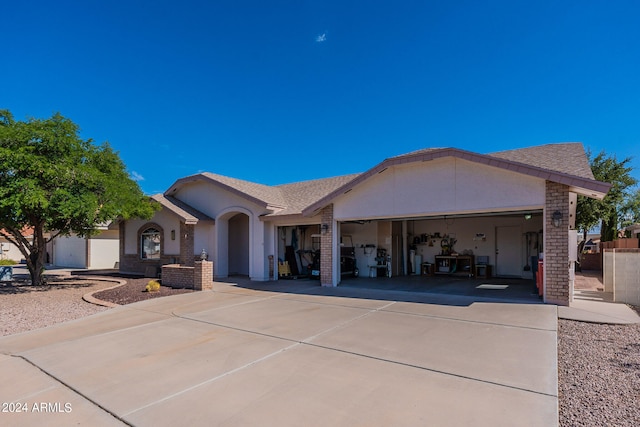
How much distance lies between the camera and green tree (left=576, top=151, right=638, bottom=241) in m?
19.6

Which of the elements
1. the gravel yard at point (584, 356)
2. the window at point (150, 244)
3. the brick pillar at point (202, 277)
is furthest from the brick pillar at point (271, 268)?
the window at point (150, 244)

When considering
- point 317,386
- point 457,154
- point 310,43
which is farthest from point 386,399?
point 310,43

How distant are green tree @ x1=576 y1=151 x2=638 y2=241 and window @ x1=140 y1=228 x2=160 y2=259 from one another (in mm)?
23128

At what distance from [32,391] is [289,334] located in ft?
12.0

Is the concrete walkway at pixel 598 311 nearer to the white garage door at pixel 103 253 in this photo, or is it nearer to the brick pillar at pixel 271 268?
the brick pillar at pixel 271 268

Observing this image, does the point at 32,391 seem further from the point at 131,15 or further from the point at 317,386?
the point at 131,15

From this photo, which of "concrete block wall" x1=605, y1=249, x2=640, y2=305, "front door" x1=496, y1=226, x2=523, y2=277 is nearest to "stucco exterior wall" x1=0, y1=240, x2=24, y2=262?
"front door" x1=496, y1=226, x2=523, y2=277

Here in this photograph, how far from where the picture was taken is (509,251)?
51.0ft

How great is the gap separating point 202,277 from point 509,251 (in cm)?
1317

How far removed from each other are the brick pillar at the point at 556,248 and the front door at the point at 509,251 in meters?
7.28

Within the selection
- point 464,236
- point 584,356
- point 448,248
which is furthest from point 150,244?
point 584,356

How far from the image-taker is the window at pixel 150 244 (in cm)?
1795

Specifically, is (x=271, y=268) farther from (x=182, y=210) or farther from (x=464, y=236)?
(x=464, y=236)

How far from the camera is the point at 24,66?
13.4 m
